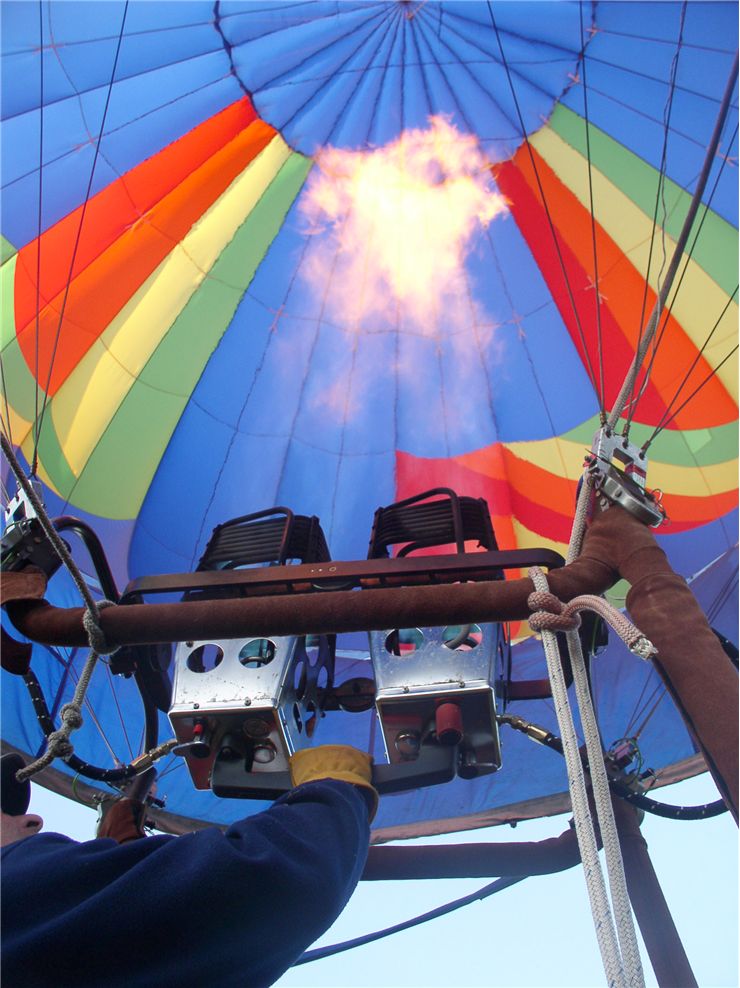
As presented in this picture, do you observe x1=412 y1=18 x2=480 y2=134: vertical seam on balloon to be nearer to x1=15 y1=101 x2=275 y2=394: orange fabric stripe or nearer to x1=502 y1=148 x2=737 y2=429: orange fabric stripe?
x1=502 y1=148 x2=737 y2=429: orange fabric stripe

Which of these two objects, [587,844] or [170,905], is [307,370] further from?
[170,905]

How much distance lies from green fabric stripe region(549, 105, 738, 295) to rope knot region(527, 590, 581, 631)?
2892mm

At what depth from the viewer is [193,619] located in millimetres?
1847

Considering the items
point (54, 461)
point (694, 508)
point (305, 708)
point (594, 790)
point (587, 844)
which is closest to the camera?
point (587, 844)

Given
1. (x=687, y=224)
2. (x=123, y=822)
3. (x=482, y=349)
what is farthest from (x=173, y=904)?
(x=482, y=349)

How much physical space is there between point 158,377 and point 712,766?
3.47 m

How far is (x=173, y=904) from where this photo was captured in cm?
116

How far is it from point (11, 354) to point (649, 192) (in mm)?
3123

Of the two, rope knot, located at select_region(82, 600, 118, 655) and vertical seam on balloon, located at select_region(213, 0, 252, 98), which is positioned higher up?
vertical seam on balloon, located at select_region(213, 0, 252, 98)

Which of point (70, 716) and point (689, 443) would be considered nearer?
point (70, 716)

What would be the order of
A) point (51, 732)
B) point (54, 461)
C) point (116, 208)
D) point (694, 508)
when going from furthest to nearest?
point (694, 508), point (116, 208), point (54, 461), point (51, 732)

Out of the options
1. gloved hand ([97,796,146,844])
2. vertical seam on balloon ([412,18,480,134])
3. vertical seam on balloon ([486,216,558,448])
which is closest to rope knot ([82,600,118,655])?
gloved hand ([97,796,146,844])

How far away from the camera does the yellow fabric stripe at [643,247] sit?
4074 millimetres

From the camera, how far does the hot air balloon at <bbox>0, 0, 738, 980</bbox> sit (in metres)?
3.95
